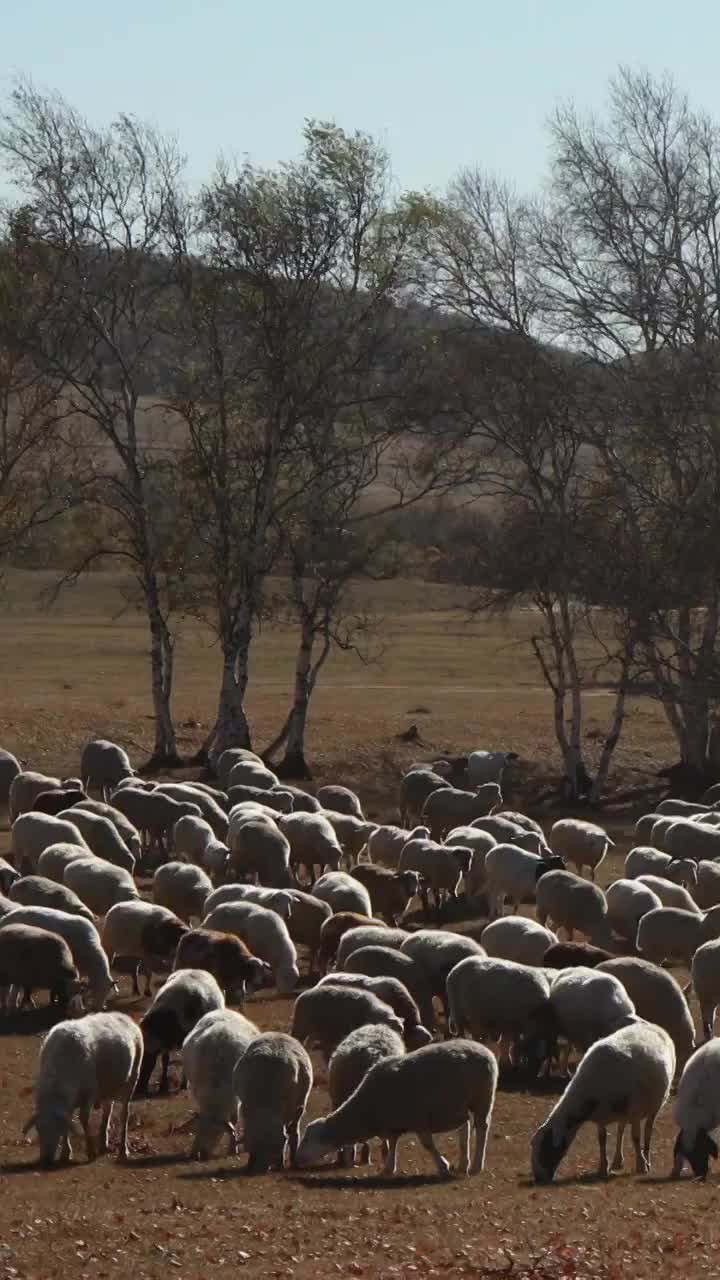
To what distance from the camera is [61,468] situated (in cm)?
4178

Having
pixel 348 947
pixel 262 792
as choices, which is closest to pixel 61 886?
pixel 348 947

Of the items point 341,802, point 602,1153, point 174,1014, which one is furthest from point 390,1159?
point 341,802

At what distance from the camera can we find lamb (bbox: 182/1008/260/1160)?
14445mm

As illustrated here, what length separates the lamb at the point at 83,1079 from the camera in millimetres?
14062

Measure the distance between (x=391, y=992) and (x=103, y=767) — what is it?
59.9 ft

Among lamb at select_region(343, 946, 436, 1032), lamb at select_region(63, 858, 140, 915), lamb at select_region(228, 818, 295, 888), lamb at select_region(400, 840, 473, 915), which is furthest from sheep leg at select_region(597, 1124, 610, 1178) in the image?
lamb at select_region(228, 818, 295, 888)

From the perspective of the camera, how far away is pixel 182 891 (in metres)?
22.2

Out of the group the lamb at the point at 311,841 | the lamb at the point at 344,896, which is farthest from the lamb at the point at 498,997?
the lamb at the point at 311,841

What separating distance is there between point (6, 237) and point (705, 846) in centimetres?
2163

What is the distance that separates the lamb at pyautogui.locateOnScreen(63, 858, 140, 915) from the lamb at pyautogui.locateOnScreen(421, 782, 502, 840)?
370 inches

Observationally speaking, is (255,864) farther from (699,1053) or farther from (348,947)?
(699,1053)

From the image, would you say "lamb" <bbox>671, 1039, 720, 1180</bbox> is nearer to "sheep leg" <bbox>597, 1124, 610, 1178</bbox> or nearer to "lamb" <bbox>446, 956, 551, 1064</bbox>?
"sheep leg" <bbox>597, 1124, 610, 1178</bbox>

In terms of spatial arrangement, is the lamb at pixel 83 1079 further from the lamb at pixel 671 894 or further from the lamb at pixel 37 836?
the lamb at pixel 671 894

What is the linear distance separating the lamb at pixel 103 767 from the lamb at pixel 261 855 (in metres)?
9.56
